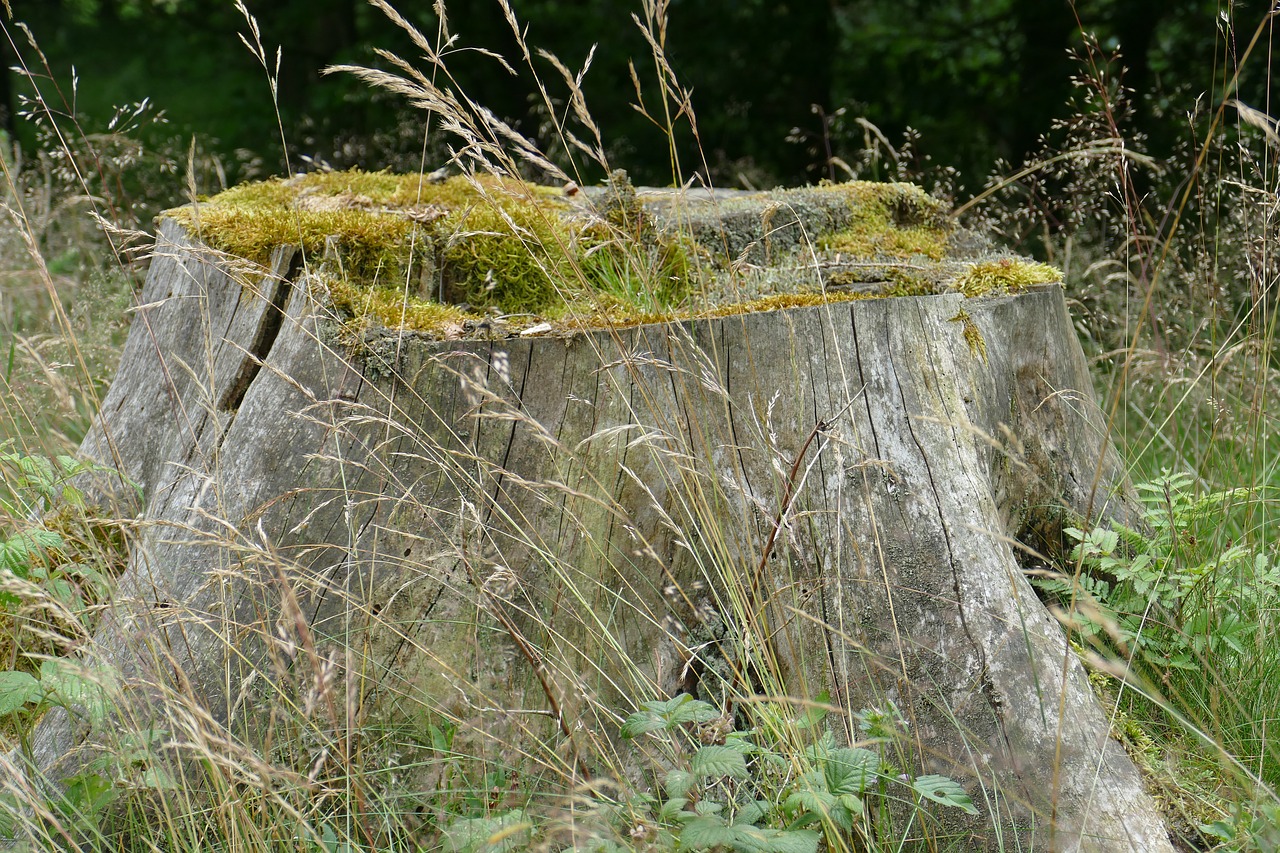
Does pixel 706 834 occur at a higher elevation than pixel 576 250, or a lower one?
lower

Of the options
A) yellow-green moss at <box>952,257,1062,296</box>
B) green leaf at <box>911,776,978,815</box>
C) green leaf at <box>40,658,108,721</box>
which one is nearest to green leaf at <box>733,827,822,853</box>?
green leaf at <box>911,776,978,815</box>

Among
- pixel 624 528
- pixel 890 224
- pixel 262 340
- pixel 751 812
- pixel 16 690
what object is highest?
pixel 890 224

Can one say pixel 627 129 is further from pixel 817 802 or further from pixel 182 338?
pixel 817 802

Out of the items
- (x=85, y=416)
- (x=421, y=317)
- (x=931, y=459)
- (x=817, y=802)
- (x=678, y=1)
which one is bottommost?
(x=85, y=416)

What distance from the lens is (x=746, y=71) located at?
7.89 metres

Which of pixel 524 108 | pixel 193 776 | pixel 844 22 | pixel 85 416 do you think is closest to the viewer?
pixel 193 776

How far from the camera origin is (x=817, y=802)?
138 centimetres

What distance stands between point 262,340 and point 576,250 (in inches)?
32.1

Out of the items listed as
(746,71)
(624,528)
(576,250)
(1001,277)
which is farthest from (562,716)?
(746,71)

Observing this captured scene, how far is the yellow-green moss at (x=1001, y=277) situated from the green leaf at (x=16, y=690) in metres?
2.21

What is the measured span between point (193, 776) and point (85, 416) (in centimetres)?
229

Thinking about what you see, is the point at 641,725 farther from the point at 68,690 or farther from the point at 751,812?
the point at 68,690

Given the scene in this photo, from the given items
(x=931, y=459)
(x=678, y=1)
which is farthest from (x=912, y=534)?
(x=678, y=1)

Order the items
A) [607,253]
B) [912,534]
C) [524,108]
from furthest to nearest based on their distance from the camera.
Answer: [524,108] → [607,253] → [912,534]
